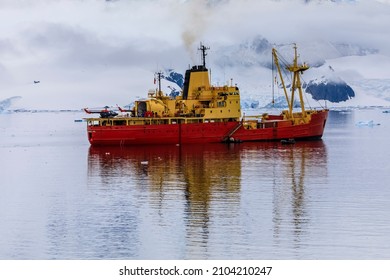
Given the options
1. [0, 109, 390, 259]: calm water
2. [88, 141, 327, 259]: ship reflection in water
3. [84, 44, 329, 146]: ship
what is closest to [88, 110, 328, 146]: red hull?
[84, 44, 329, 146]: ship

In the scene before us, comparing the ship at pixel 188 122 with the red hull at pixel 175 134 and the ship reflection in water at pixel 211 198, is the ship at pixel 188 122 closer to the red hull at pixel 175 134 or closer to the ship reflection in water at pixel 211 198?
the red hull at pixel 175 134

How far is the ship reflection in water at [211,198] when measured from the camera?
40.0ft

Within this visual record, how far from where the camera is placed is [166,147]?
3114cm

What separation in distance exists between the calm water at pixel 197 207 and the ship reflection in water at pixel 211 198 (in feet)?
0.08

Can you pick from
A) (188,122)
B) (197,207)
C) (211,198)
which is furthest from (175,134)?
(197,207)

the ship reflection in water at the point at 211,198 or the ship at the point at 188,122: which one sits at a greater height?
the ship at the point at 188,122

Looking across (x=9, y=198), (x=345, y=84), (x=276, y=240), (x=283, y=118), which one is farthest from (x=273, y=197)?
(x=345, y=84)

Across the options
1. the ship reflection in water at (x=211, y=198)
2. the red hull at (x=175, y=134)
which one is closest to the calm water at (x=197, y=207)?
the ship reflection in water at (x=211, y=198)

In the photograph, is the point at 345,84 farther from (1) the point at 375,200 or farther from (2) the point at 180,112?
(1) the point at 375,200

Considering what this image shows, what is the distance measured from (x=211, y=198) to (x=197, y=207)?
1183 millimetres

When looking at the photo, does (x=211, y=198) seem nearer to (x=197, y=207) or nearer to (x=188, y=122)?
(x=197, y=207)

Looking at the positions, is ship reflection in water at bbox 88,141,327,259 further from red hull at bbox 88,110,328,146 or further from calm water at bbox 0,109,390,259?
red hull at bbox 88,110,328,146

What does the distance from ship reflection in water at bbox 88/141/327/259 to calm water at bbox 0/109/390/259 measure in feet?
0.08

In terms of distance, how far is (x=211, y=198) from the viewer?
1655 cm
